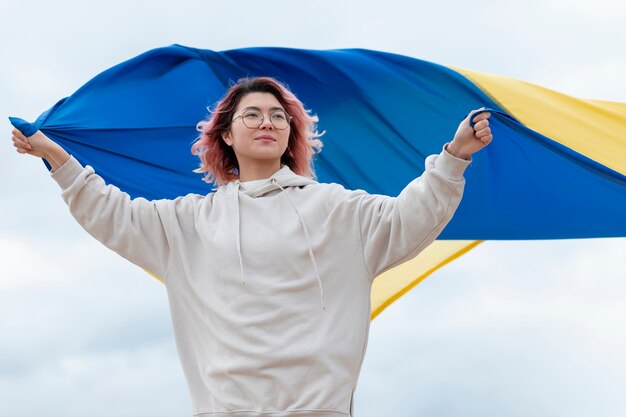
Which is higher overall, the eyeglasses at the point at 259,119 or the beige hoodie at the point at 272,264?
the eyeglasses at the point at 259,119

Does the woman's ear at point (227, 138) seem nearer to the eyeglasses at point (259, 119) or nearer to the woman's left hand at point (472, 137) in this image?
the eyeglasses at point (259, 119)

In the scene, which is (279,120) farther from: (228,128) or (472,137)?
(472,137)

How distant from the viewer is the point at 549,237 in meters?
4.87

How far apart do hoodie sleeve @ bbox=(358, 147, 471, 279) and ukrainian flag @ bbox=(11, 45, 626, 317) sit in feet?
4.50

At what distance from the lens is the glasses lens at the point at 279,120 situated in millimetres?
3531

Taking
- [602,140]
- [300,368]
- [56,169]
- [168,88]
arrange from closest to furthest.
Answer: [300,368], [56,169], [168,88], [602,140]

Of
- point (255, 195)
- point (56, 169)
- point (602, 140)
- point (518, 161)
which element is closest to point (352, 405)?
point (255, 195)

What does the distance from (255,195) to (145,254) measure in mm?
411

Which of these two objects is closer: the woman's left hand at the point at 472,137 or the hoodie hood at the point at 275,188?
the woman's left hand at the point at 472,137

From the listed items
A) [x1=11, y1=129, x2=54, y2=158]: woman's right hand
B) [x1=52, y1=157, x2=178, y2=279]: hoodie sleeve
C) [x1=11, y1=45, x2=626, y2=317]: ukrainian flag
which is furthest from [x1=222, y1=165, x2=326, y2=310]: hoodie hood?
[x1=11, y1=45, x2=626, y2=317]: ukrainian flag

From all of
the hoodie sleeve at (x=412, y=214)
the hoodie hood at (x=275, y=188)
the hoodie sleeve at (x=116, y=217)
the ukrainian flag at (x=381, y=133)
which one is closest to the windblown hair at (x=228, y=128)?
the hoodie hood at (x=275, y=188)

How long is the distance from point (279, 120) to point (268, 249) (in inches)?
18.5

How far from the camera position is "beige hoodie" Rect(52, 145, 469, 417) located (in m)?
3.18

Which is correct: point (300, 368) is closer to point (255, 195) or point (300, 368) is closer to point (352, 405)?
point (352, 405)
